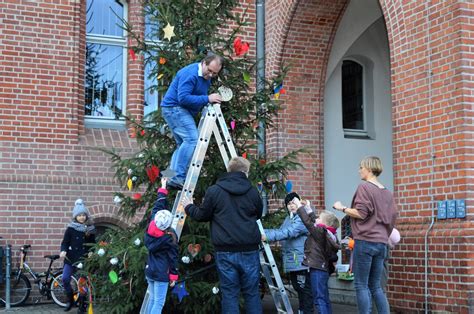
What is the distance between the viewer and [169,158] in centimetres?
893

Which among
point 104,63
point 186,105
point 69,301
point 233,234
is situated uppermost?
point 104,63

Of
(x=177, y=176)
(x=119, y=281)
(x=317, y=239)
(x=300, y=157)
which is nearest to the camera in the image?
(x=177, y=176)

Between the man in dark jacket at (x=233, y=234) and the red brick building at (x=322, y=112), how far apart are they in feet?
8.95

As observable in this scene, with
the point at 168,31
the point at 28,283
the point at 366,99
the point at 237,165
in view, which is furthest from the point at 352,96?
the point at 237,165

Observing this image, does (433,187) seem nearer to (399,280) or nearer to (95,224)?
(399,280)

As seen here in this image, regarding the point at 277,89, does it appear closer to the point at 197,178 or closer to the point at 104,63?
the point at 197,178

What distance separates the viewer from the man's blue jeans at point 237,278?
667cm

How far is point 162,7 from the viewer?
8953 millimetres

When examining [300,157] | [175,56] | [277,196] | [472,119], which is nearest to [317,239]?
[277,196]

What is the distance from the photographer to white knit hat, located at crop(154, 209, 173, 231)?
6906 mm

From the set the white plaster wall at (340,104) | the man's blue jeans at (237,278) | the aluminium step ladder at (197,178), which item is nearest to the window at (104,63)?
the white plaster wall at (340,104)

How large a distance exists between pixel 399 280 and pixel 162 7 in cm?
468

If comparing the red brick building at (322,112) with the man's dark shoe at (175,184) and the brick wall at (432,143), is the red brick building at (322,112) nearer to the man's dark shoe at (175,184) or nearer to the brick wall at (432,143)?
the brick wall at (432,143)

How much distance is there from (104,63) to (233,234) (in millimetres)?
7226
